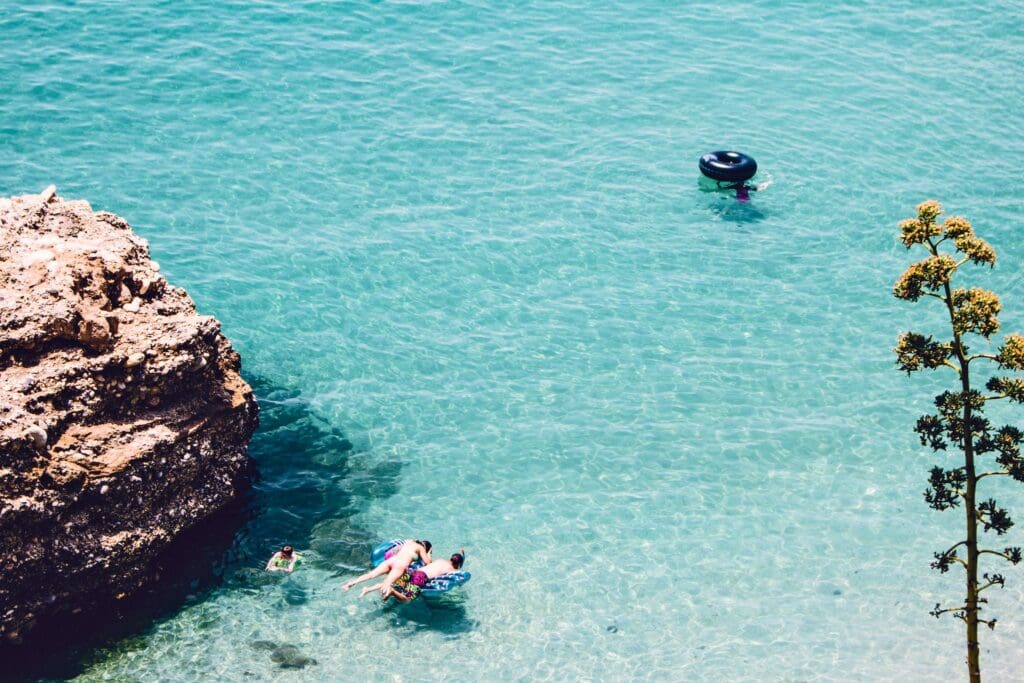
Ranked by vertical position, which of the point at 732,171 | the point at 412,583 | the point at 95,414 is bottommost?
the point at 412,583

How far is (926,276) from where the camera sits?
13422 mm

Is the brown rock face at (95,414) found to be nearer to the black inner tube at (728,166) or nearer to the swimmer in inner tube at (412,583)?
the swimmer in inner tube at (412,583)

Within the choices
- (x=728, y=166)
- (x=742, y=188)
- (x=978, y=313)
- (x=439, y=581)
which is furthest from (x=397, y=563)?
(x=742, y=188)

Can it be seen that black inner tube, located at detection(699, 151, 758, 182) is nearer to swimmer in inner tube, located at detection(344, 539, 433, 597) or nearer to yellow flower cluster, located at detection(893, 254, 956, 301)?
swimmer in inner tube, located at detection(344, 539, 433, 597)

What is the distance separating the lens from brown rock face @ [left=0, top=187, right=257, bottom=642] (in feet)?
56.9

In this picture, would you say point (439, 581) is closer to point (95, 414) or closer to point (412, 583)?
point (412, 583)

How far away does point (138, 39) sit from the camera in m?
37.4

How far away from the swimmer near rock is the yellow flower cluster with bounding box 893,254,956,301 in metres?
17.9

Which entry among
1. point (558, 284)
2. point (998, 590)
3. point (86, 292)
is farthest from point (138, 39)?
point (998, 590)

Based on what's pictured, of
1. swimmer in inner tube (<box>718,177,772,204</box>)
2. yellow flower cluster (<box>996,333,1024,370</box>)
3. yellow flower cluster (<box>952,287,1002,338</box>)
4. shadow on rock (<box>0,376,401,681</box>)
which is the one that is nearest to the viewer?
yellow flower cluster (<box>996,333,1024,370</box>)

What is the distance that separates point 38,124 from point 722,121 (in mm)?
19703

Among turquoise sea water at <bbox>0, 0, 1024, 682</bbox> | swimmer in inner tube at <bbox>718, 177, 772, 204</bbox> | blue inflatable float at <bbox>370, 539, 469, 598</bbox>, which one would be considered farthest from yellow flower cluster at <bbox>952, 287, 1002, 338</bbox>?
swimmer in inner tube at <bbox>718, 177, 772, 204</bbox>

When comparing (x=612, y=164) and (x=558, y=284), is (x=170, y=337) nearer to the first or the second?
(x=558, y=284)

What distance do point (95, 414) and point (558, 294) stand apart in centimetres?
1261
